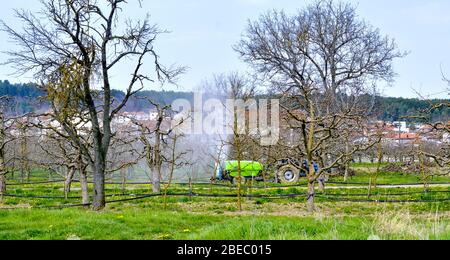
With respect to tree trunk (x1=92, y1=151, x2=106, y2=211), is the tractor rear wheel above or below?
below

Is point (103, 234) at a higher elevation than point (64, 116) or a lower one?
lower

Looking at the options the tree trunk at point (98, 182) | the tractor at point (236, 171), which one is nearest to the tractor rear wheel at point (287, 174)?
the tractor at point (236, 171)

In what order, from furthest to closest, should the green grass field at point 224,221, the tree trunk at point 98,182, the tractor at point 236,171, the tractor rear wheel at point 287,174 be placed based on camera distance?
the tractor rear wheel at point 287,174 → the tractor at point 236,171 → the tree trunk at point 98,182 → the green grass field at point 224,221

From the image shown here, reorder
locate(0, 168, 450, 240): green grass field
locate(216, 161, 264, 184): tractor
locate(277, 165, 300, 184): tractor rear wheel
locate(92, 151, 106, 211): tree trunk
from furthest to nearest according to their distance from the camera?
locate(277, 165, 300, 184): tractor rear wheel < locate(216, 161, 264, 184): tractor < locate(92, 151, 106, 211): tree trunk < locate(0, 168, 450, 240): green grass field

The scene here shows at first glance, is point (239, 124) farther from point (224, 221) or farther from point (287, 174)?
point (224, 221)

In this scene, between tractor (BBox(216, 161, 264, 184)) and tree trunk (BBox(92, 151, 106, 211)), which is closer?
tree trunk (BBox(92, 151, 106, 211))

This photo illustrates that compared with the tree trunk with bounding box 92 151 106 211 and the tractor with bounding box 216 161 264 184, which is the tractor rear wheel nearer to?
the tractor with bounding box 216 161 264 184

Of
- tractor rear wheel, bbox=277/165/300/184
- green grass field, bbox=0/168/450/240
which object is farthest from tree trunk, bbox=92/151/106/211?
tractor rear wheel, bbox=277/165/300/184

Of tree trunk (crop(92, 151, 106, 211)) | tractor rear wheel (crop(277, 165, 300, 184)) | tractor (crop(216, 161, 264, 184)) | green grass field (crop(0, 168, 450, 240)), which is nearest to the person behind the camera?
green grass field (crop(0, 168, 450, 240))

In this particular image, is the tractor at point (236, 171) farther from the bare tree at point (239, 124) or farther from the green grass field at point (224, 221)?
the green grass field at point (224, 221)
